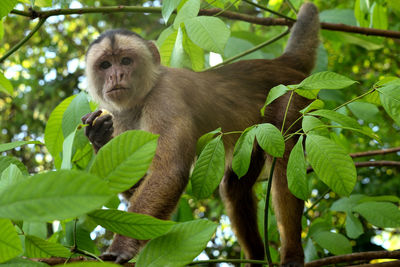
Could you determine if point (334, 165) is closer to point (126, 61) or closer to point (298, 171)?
point (298, 171)

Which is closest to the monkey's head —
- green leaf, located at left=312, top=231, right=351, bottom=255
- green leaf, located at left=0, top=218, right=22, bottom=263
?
green leaf, located at left=312, top=231, right=351, bottom=255

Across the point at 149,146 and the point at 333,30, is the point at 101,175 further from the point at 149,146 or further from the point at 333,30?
the point at 333,30

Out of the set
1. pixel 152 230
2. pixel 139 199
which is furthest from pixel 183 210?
pixel 152 230

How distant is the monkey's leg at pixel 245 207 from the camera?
4.05m

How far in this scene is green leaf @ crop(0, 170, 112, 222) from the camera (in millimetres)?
998

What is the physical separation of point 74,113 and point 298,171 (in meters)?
1.49

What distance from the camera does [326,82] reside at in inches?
77.2

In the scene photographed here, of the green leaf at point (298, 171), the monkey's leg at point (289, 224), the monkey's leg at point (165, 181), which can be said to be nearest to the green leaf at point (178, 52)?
the monkey's leg at point (165, 181)

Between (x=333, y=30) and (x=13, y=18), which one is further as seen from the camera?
(x=13, y=18)

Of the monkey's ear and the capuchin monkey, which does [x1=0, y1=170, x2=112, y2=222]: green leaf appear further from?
the monkey's ear

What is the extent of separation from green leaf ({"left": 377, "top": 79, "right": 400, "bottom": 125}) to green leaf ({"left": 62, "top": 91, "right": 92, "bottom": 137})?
1642 mm

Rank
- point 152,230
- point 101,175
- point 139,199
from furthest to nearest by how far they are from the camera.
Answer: point 139,199 < point 152,230 < point 101,175

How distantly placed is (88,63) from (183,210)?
154 centimetres

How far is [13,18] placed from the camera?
9516 millimetres
